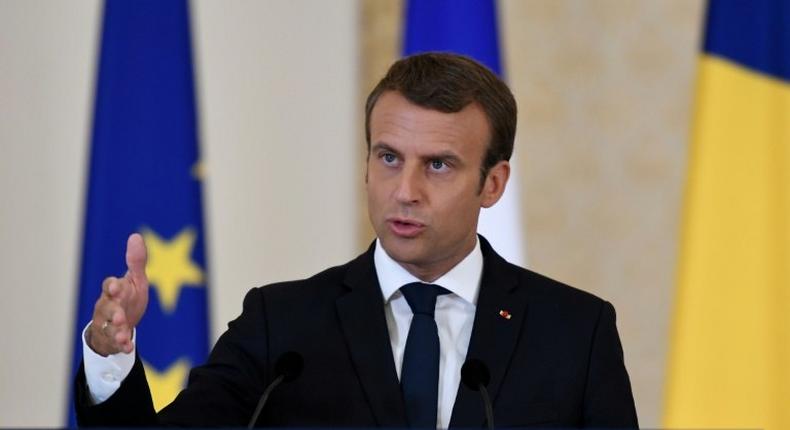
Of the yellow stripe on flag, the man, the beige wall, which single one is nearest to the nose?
the man

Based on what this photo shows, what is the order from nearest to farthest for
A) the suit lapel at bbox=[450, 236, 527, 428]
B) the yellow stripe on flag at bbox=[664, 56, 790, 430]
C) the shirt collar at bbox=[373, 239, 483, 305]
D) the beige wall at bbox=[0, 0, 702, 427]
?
the suit lapel at bbox=[450, 236, 527, 428]
the shirt collar at bbox=[373, 239, 483, 305]
the yellow stripe on flag at bbox=[664, 56, 790, 430]
the beige wall at bbox=[0, 0, 702, 427]

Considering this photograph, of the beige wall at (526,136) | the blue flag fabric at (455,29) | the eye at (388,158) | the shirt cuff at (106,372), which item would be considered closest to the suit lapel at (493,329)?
the eye at (388,158)

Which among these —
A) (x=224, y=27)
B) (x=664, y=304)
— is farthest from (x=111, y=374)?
(x=664, y=304)

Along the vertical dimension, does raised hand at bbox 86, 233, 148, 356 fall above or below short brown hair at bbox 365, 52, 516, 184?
below

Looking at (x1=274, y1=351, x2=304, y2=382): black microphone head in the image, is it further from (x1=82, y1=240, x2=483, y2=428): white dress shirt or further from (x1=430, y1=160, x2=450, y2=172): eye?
(x1=430, y1=160, x2=450, y2=172): eye

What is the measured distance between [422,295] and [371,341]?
0.53 ft

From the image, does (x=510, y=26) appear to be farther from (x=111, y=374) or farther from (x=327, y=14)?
(x=111, y=374)

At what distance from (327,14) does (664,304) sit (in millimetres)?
2116

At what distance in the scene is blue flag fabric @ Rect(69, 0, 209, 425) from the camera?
4.73 metres

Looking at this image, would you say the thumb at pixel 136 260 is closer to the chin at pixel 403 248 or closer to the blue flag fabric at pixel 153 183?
the chin at pixel 403 248

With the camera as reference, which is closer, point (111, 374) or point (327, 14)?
point (111, 374)

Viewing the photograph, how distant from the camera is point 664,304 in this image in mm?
6223

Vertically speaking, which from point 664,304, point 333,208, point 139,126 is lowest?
point 664,304

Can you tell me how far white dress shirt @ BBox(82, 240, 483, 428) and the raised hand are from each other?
2.11ft
